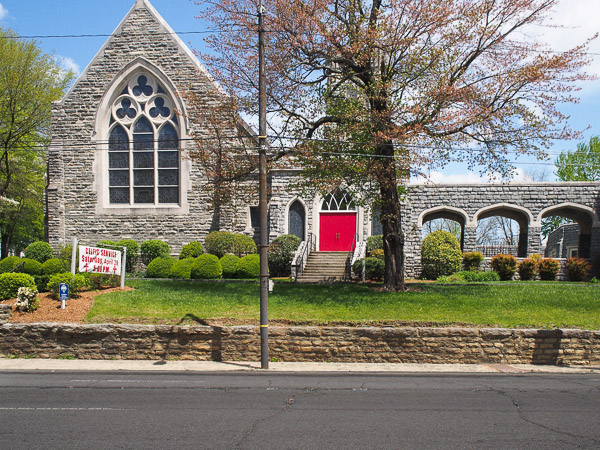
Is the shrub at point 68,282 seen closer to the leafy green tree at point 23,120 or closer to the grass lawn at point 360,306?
the grass lawn at point 360,306

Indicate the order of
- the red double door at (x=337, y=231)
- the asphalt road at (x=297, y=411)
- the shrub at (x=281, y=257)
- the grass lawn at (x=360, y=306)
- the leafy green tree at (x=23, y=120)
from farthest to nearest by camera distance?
the leafy green tree at (x=23, y=120) < the red double door at (x=337, y=231) < the shrub at (x=281, y=257) < the grass lawn at (x=360, y=306) < the asphalt road at (x=297, y=411)

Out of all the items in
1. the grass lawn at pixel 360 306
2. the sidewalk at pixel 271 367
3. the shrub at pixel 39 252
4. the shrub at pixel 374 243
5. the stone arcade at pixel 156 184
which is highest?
the stone arcade at pixel 156 184

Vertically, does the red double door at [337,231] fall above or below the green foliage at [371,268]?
above

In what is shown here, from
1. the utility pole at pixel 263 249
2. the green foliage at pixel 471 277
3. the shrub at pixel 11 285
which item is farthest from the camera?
the green foliage at pixel 471 277

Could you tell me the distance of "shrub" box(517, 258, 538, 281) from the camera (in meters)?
23.9

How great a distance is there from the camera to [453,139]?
15.9m

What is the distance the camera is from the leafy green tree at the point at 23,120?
2892 centimetres

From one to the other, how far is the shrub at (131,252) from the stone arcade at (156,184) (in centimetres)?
75

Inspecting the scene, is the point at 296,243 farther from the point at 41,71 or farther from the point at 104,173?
the point at 41,71

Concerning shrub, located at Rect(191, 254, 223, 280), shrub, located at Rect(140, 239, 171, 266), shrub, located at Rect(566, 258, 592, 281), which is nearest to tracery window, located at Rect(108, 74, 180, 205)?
shrub, located at Rect(140, 239, 171, 266)

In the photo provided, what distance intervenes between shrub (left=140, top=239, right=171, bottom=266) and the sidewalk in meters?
12.9

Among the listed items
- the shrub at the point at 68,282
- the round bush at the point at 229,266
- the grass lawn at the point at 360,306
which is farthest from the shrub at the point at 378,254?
the shrub at the point at 68,282

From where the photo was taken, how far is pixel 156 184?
26.3m

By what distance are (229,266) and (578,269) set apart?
51.8 ft
